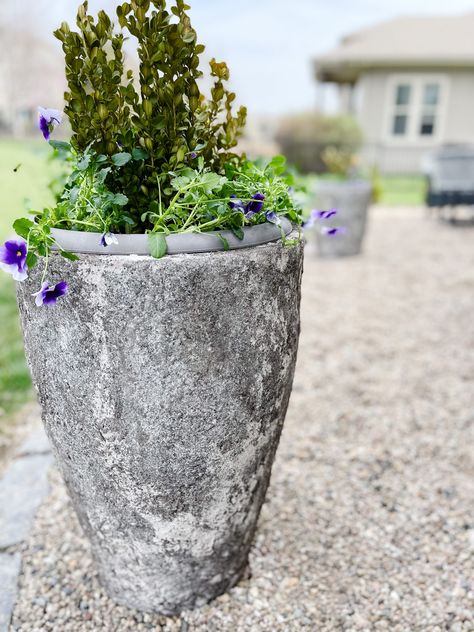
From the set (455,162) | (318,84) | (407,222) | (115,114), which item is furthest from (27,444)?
(318,84)

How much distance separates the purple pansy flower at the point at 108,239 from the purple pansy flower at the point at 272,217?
1.36 ft

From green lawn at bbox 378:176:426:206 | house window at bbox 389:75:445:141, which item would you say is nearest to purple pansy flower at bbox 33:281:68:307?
green lawn at bbox 378:176:426:206

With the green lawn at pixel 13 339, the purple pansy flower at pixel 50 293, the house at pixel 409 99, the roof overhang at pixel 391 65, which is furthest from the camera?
the house at pixel 409 99

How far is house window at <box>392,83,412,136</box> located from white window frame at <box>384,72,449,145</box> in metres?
0.06

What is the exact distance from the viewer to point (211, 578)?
1.83 meters

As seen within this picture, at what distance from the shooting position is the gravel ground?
1.84m

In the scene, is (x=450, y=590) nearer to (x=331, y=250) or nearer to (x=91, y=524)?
(x=91, y=524)

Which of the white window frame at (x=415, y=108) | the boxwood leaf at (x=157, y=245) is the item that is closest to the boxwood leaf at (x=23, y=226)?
the boxwood leaf at (x=157, y=245)

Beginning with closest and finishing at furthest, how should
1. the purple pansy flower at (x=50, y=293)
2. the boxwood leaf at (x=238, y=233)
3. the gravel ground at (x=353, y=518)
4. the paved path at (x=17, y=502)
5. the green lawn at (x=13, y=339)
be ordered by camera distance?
the purple pansy flower at (x=50, y=293) < the boxwood leaf at (x=238, y=233) < the gravel ground at (x=353, y=518) < the paved path at (x=17, y=502) < the green lawn at (x=13, y=339)

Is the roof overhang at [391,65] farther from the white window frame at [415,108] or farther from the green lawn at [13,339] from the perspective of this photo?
the green lawn at [13,339]

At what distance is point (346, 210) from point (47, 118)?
5.42 metres

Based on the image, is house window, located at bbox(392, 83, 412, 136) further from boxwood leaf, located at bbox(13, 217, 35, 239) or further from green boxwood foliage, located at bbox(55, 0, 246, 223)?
boxwood leaf, located at bbox(13, 217, 35, 239)

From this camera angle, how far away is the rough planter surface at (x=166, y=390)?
1.32 metres

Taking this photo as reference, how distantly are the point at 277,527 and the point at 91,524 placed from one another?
32.4 inches
